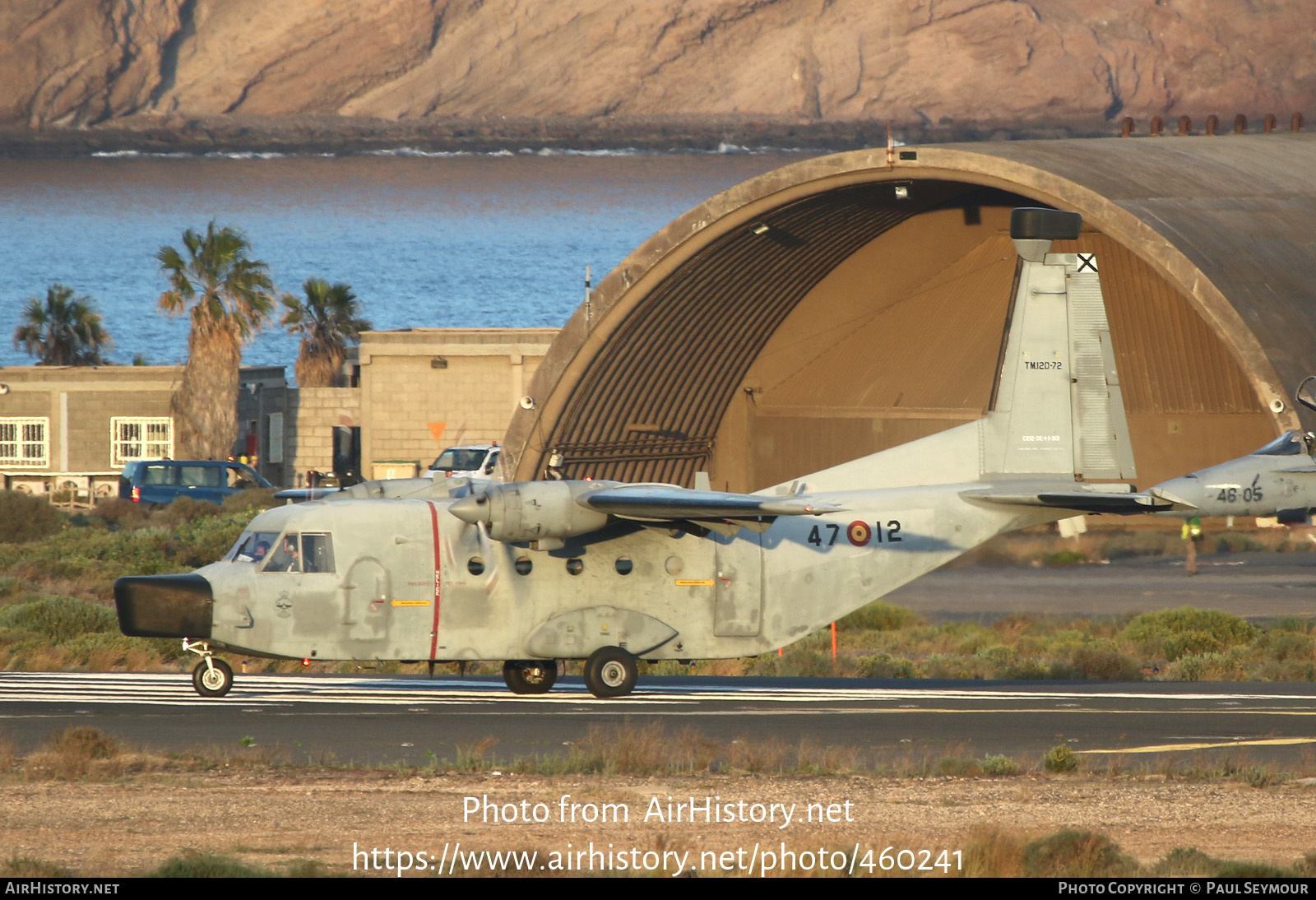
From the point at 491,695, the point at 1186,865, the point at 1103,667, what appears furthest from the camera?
the point at 1103,667

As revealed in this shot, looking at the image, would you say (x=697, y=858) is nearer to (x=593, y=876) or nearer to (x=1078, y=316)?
(x=593, y=876)

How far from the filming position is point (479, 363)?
5378 cm

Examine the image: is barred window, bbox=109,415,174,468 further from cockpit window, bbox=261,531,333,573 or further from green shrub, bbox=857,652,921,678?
cockpit window, bbox=261,531,333,573

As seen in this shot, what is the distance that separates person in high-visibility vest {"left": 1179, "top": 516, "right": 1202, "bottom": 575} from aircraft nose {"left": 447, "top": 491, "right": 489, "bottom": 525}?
1904cm

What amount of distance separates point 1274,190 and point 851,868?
34.7m

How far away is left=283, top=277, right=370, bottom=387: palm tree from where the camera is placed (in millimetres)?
65625

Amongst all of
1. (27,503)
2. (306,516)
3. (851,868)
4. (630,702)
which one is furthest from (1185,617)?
(27,503)

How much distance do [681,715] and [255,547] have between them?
5.42m

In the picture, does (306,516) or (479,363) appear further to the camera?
(479,363)

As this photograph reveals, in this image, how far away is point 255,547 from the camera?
19219 millimetres

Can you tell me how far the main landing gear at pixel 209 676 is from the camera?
19.6m

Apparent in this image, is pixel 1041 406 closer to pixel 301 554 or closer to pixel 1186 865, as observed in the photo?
pixel 301 554

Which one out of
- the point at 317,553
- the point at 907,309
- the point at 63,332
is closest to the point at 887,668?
the point at 317,553

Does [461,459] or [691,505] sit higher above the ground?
[461,459]
